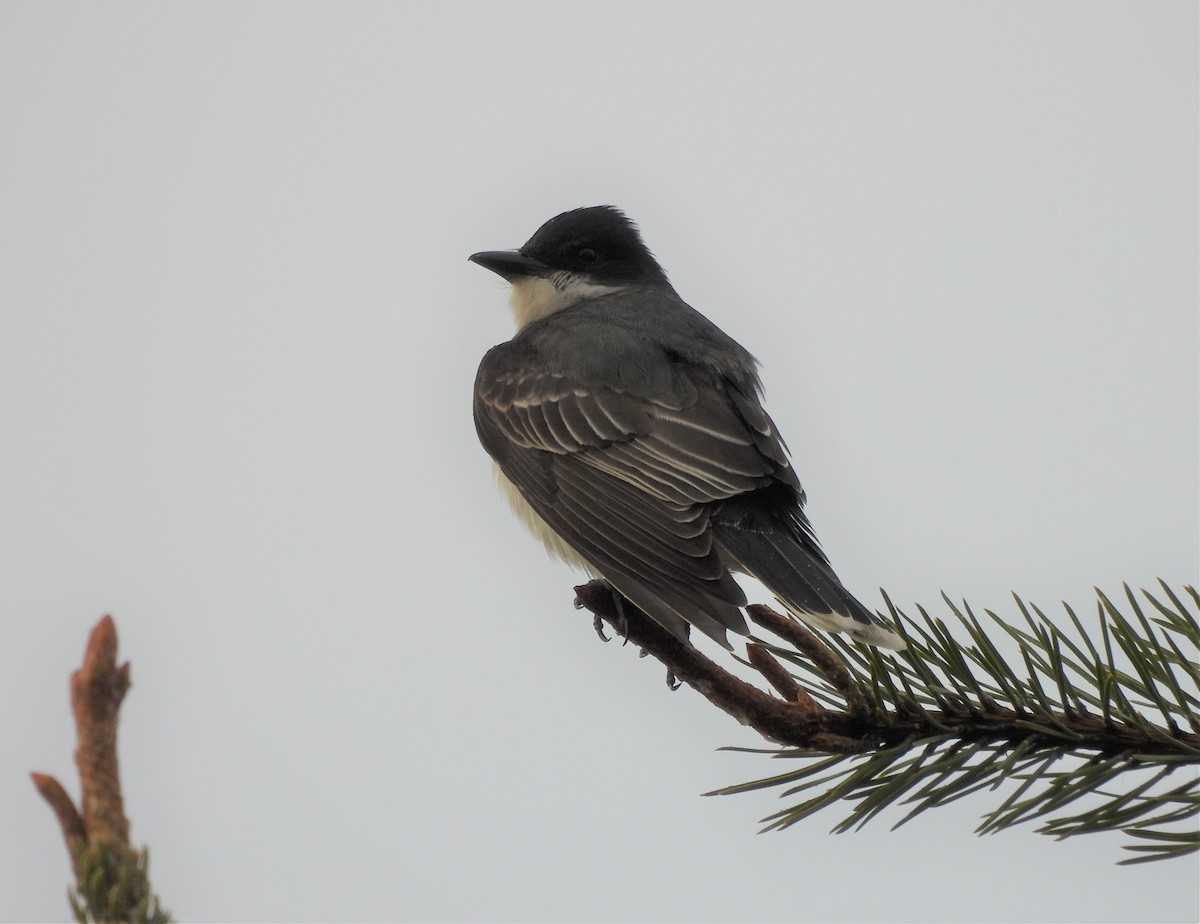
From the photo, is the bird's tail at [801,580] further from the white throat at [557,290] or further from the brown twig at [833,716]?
the white throat at [557,290]

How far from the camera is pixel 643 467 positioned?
4.82 meters

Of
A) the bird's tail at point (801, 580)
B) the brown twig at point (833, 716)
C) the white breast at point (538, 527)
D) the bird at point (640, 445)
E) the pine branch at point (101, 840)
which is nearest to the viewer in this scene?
the pine branch at point (101, 840)

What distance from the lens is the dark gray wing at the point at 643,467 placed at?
4.08 m

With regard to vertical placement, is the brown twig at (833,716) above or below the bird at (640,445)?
below

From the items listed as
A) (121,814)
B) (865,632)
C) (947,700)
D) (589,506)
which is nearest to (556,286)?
(589,506)

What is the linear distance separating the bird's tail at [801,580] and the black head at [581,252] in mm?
2534

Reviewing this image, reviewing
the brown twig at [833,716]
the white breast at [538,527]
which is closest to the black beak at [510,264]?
the white breast at [538,527]

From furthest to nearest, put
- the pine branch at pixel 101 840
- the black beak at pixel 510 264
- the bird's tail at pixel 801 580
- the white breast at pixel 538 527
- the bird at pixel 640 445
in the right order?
1. the black beak at pixel 510 264
2. the white breast at pixel 538 527
3. the bird at pixel 640 445
4. the bird's tail at pixel 801 580
5. the pine branch at pixel 101 840

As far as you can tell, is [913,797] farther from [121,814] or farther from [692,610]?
[121,814]

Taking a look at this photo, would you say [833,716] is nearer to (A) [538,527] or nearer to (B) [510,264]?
(A) [538,527]

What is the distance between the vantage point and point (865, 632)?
318 centimetres

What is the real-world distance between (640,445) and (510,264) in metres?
1.90

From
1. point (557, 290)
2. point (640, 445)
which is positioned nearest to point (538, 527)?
point (640, 445)

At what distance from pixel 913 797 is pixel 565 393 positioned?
314 cm
